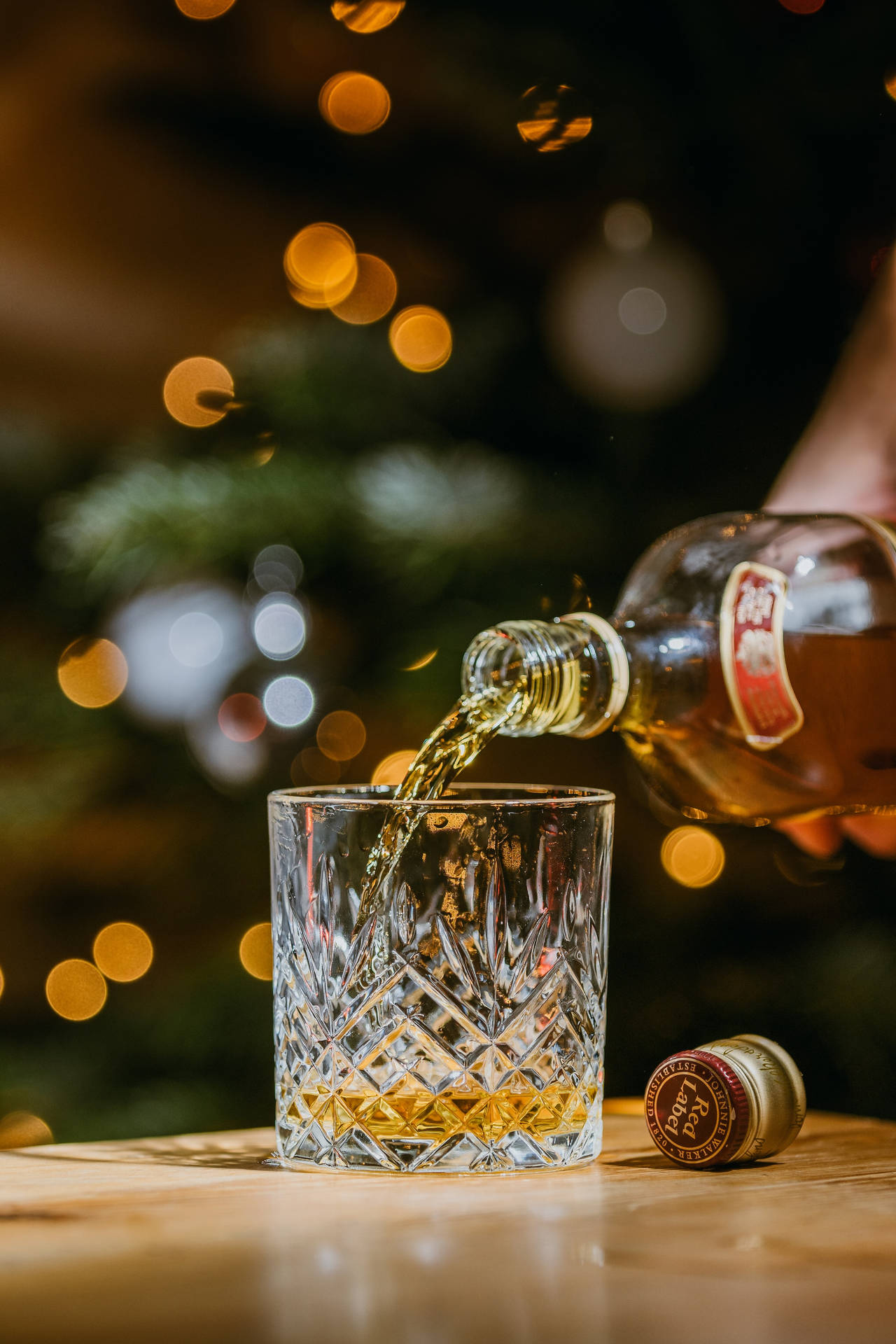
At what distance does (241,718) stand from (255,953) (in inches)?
8.0

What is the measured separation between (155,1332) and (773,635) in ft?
1.72

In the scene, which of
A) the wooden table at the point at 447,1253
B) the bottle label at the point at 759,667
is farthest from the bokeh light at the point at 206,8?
the wooden table at the point at 447,1253

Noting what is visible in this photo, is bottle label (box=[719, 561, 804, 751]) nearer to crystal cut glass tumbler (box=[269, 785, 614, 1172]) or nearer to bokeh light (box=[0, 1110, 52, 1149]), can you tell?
crystal cut glass tumbler (box=[269, 785, 614, 1172])

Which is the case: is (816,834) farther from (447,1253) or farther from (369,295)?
(369,295)

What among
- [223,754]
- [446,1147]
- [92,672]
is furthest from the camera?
[92,672]

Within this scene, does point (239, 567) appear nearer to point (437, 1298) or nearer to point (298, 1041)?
point (298, 1041)

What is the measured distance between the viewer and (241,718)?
3.73ft

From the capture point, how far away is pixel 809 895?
106cm

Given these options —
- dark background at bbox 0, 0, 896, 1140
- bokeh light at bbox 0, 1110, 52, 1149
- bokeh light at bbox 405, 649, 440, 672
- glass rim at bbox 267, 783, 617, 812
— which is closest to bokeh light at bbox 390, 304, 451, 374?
dark background at bbox 0, 0, 896, 1140

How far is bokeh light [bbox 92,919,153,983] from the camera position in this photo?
1591mm

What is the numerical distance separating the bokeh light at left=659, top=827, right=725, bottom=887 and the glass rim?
373mm

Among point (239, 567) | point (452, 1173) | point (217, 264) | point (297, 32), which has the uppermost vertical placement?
point (297, 32)

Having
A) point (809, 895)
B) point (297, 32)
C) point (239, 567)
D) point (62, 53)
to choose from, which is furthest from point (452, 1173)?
point (62, 53)

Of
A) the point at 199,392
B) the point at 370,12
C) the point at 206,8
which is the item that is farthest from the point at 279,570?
the point at 206,8
